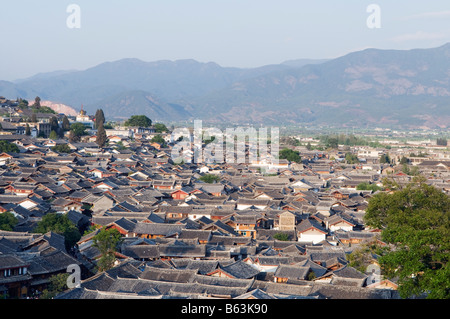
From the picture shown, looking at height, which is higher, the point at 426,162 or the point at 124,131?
the point at 124,131

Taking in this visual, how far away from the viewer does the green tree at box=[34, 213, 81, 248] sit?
18.7 metres

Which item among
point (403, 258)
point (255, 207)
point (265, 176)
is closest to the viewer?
point (403, 258)

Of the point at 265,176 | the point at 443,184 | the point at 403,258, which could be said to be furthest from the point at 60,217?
the point at 443,184

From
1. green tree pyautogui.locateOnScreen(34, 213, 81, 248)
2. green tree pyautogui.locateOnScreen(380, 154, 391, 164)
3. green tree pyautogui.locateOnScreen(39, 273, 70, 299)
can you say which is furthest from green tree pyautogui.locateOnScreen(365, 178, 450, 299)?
green tree pyautogui.locateOnScreen(380, 154, 391, 164)

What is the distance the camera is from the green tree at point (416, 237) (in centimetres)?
1043

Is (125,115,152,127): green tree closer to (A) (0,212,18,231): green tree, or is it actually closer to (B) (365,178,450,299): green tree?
(A) (0,212,18,231): green tree

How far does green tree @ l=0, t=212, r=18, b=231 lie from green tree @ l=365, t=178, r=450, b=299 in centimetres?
1169

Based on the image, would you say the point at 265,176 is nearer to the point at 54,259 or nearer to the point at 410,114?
the point at 54,259

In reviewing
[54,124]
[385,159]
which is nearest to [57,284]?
[54,124]

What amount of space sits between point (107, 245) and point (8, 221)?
4.97m

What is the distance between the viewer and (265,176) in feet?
130

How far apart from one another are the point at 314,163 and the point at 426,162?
34.4 feet

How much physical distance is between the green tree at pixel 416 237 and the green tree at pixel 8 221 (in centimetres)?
1169

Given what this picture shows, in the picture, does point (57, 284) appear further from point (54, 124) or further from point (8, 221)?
point (54, 124)
